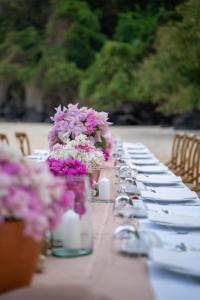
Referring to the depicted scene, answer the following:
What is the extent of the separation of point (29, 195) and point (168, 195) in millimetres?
1610

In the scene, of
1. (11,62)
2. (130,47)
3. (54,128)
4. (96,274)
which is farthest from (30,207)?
(11,62)

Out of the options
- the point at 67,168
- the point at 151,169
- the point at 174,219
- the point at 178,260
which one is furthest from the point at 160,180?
the point at 178,260

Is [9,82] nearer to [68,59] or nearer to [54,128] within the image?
[68,59]

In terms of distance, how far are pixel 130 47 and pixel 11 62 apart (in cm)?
1028

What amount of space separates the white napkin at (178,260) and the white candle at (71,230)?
0.21 meters

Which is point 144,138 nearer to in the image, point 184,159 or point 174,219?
point 184,159

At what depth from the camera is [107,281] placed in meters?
1.36

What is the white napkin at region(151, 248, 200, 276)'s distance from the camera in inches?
55.7

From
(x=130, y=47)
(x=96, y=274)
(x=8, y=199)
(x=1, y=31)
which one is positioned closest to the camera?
(x=8, y=199)

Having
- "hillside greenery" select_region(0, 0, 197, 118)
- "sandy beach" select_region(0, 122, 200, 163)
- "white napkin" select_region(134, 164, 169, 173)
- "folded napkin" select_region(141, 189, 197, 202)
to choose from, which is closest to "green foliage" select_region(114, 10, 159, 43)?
"hillside greenery" select_region(0, 0, 197, 118)

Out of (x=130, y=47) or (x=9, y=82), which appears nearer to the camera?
(x=130, y=47)

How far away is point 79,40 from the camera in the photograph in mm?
33969

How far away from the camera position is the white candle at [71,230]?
5.24 feet

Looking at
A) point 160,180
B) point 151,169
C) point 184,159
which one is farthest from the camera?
point 184,159
